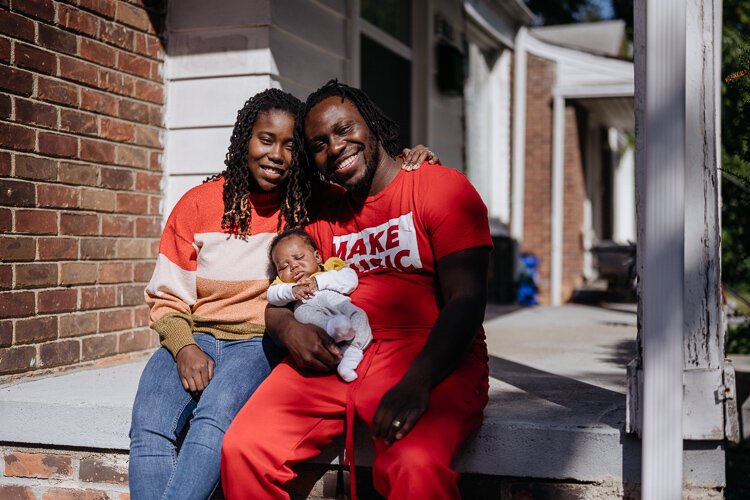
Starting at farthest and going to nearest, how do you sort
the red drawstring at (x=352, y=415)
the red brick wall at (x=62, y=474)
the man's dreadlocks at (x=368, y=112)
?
the red brick wall at (x=62, y=474) < the man's dreadlocks at (x=368, y=112) < the red drawstring at (x=352, y=415)

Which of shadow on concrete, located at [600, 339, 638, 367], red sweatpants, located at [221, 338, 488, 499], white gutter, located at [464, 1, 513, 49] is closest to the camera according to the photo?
red sweatpants, located at [221, 338, 488, 499]

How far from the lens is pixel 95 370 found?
3668 mm

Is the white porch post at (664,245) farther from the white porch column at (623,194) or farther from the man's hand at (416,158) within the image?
the white porch column at (623,194)

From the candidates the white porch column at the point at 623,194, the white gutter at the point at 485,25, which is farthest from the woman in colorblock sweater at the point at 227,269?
the white porch column at the point at 623,194

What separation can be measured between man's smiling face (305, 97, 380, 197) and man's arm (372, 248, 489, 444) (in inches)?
16.6

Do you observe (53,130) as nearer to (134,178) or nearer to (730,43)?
(134,178)

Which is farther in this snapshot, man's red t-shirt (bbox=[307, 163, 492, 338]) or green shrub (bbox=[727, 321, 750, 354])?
green shrub (bbox=[727, 321, 750, 354])

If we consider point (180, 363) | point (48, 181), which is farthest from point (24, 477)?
point (48, 181)

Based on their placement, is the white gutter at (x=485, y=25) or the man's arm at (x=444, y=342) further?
the white gutter at (x=485, y=25)

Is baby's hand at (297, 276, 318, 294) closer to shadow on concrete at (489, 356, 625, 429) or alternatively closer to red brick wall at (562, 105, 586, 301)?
shadow on concrete at (489, 356, 625, 429)

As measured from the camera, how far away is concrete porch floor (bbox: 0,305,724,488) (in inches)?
97.3

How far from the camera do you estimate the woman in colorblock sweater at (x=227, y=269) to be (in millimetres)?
2664

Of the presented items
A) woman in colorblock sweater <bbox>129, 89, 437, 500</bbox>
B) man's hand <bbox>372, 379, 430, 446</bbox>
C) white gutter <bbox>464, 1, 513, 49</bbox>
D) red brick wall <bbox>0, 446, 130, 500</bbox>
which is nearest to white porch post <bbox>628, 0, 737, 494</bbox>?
man's hand <bbox>372, 379, 430, 446</bbox>

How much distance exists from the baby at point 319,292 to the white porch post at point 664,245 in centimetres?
84
